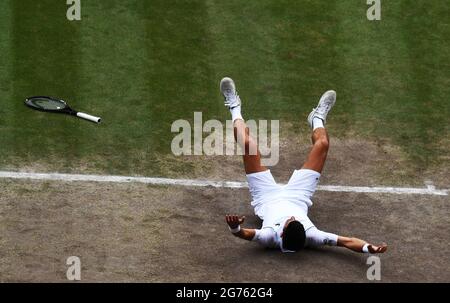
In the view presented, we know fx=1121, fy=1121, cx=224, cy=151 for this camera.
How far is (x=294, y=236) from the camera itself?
1491 cm

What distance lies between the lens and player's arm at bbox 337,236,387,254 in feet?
48.5

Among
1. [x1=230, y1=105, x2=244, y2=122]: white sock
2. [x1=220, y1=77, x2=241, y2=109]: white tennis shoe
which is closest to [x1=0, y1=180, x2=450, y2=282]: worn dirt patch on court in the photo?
[x1=230, y1=105, x2=244, y2=122]: white sock

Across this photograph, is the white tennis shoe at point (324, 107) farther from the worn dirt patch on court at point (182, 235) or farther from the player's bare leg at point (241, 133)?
the worn dirt patch on court at point (182, 235)

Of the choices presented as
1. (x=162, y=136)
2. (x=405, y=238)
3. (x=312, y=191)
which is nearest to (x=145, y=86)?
(x=162, y=136)

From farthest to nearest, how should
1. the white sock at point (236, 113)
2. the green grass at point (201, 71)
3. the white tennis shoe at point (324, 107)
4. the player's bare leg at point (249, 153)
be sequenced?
the green grass at point (201, 71) → the white tennis shoe at point (324, 107) → the white sock at point (236, 113) → the player's bare leg at point (249, 153)

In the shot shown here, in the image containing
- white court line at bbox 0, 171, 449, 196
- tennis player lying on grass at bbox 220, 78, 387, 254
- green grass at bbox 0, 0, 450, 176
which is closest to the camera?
tennis player lying on grass at bbox 220, 78, 387, 254

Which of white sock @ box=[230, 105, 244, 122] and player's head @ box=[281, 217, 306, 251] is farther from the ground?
white sock @ box=[230, 105, 244, 122]

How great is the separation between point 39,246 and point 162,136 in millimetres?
3498

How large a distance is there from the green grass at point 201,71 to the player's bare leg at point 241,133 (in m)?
1.19

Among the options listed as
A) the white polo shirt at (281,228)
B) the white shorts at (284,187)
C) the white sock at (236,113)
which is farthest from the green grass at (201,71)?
the white polo shirt at (281,228)

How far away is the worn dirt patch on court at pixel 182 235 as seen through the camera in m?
14.6

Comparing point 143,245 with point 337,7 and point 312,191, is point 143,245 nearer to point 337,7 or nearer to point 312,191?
point 312,191

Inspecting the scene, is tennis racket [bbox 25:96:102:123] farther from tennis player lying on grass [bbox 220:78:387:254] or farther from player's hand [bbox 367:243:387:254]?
player's hand [bbox 367:243:387:254]

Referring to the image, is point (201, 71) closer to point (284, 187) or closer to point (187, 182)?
point (187, 182)
